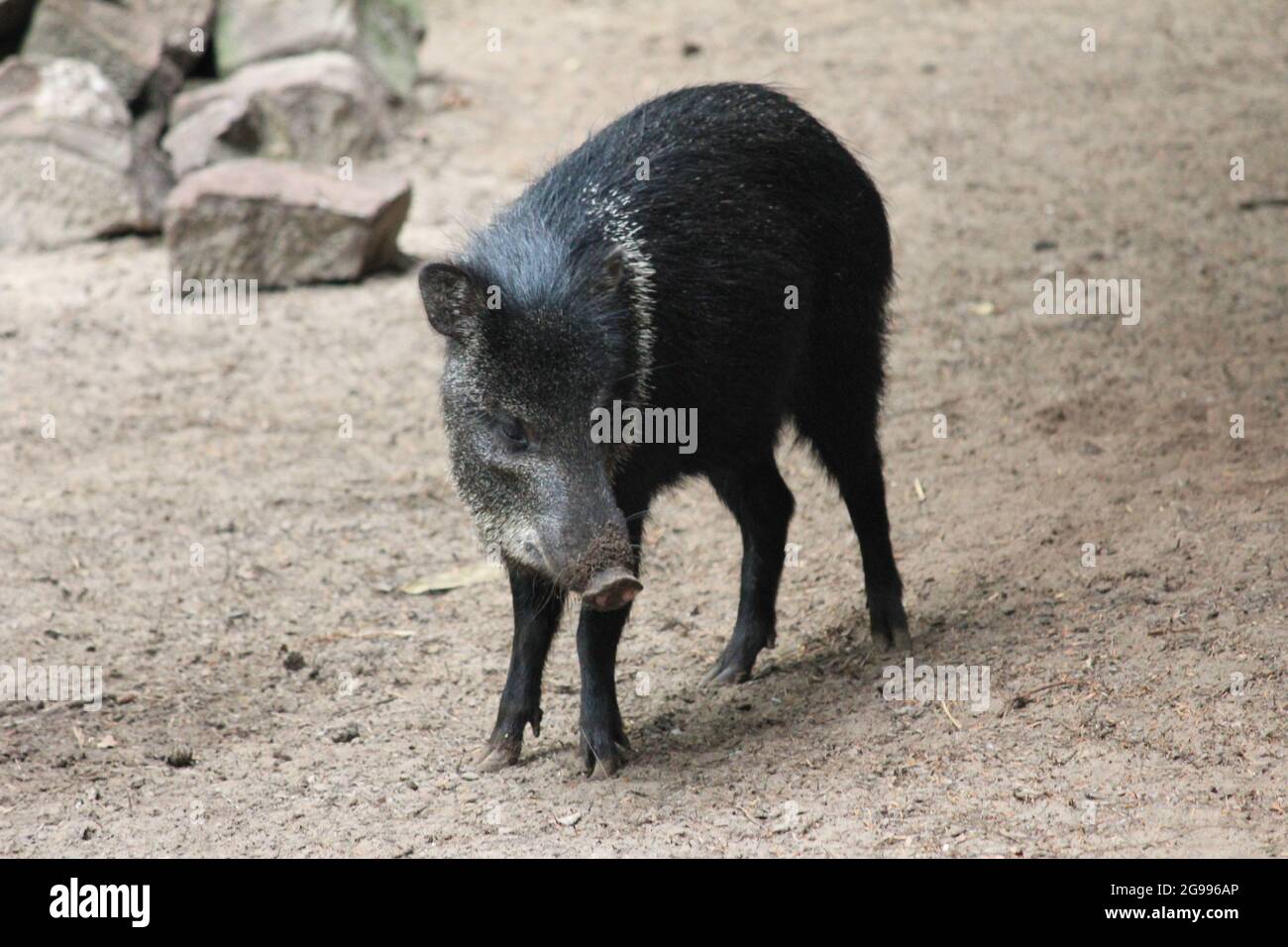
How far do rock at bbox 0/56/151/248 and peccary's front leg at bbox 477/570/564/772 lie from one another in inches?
218

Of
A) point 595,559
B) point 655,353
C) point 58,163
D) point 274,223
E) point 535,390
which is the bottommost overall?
point 595,559

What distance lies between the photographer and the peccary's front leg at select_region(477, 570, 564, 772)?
448 centimetres

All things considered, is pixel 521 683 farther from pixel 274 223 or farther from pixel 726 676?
pixel 274 223

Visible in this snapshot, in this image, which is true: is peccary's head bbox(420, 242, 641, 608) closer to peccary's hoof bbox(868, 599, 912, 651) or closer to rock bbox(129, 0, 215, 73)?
peccary's hoof bbox(868, 599, 912, 651)

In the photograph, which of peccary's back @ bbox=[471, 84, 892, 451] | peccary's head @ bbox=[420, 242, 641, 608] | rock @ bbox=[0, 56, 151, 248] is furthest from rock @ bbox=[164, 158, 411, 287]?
peccary's head @ bbox=[420, 242, 641, 608]

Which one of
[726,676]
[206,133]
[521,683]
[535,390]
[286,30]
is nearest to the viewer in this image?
[535,390]

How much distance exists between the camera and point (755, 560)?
5.17 metres

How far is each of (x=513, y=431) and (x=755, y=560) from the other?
1.36 metres

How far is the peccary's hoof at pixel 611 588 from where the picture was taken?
3740 mm

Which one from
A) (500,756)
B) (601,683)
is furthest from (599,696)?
(500,756)

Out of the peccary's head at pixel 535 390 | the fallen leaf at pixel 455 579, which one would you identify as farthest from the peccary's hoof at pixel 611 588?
the fallen leaf at pixel 455 579

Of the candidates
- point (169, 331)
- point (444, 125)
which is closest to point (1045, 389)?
point (169, 331)

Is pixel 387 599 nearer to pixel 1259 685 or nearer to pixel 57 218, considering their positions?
pixel 1259 685

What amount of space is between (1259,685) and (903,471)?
2.32m
